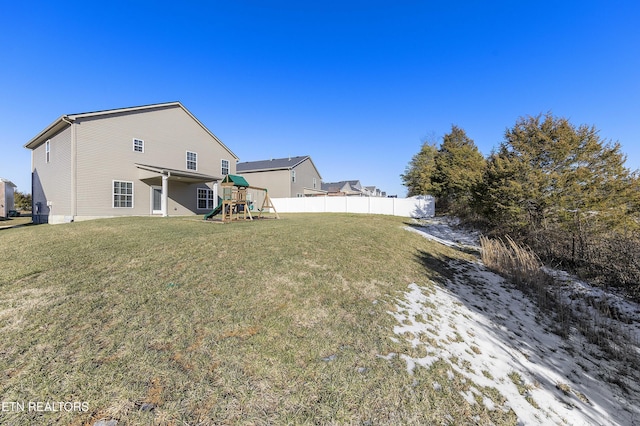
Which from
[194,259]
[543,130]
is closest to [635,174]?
[543,130]

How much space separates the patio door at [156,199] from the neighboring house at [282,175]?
13782mm

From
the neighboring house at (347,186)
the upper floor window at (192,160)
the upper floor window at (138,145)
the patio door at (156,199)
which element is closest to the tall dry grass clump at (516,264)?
the patio door at (156,199)

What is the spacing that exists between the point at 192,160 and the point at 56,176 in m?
7.12

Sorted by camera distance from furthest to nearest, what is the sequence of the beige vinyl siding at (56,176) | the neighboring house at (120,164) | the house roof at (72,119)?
1. the beige vinyl siding at (56,176)
2. the neighboring house at (120,164)
3. the house roof at (72,119)

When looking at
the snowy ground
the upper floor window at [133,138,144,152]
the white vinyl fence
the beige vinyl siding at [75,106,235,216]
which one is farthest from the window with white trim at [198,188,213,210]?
the snowy ground

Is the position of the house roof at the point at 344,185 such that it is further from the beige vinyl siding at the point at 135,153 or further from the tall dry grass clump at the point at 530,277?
the tall dry grass clump at the point at 530,277

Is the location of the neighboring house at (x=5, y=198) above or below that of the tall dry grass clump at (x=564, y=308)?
above

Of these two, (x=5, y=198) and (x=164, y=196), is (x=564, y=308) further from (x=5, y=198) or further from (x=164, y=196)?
(x=5, y=198)

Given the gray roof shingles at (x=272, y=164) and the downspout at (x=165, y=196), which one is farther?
the gray roof shingles at (x=272, y=164)

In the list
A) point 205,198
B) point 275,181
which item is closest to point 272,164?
point 275,181

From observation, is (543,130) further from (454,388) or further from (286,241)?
(454,388)

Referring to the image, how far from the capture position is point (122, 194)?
14352mm

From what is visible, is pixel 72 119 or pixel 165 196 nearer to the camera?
pixel 72 119

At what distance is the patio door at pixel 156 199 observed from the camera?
15.5 m
